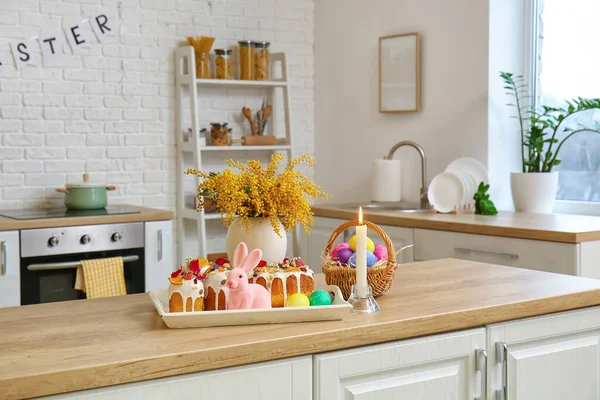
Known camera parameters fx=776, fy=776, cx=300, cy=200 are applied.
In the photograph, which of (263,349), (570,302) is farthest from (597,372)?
(263,349)

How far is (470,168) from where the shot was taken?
434 cm

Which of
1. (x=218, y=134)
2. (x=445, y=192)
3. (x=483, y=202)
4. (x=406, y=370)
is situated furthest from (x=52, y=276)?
(x=406, y=370)

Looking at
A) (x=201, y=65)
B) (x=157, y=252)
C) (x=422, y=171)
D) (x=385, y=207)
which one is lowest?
(x=157, y=252)

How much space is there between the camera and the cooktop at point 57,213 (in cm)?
398

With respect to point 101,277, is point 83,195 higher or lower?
higher

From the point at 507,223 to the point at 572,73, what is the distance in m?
1.19

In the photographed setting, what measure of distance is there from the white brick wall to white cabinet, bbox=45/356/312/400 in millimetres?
3201

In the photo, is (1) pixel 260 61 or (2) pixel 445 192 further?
(1) pixel 260 61

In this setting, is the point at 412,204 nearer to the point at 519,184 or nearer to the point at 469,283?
the point at 519,184

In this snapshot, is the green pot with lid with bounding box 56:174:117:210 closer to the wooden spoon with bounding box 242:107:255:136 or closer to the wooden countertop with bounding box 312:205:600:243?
the wooden spoon with bounding box 242:107:255:136

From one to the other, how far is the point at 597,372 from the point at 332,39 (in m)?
3.63

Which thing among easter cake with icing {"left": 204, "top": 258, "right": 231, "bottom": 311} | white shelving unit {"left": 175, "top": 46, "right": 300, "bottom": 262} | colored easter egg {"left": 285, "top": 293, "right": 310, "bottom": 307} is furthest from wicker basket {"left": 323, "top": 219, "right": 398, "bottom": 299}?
white shelving unit {"left": 175, "top": 46, "right": 300, "bottom": 262}

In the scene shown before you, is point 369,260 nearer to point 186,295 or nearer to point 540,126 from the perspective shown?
point 186,295

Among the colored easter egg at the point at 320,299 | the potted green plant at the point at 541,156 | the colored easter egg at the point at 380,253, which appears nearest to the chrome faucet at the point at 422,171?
the potted green plant at the point at 541,156
